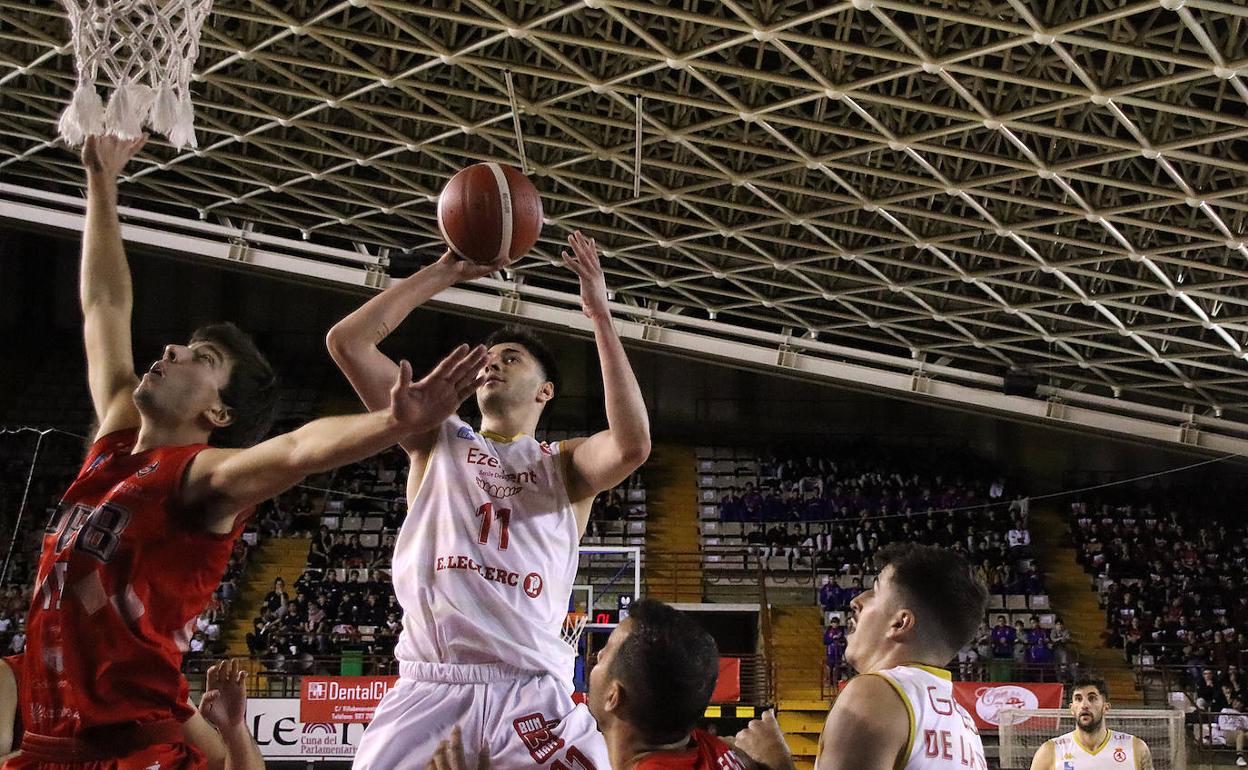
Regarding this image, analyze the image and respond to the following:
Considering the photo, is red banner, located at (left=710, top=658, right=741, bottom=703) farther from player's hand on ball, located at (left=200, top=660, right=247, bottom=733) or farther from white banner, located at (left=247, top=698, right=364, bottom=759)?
player's hand on ball, located at (left=200, top=660, right=247, bottom=733)

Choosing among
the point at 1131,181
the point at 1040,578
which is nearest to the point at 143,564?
the point at 1131,181

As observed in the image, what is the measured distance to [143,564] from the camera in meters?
2.90

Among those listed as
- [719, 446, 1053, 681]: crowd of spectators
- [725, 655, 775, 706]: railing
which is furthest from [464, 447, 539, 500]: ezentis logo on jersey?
[719, 446, 1053, 681]: crowd of spectators

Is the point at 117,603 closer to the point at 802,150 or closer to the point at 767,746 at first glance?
the point at 767,746

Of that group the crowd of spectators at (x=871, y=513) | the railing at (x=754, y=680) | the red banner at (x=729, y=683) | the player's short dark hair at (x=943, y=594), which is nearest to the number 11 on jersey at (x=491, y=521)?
the player's short dark hair at (x=943, y=594)

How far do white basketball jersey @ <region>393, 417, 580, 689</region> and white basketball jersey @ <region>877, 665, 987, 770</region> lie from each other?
42.4 inches

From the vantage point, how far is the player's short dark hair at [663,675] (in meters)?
3.16

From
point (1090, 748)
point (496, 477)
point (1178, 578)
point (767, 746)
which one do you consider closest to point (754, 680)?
point (1178, 578)

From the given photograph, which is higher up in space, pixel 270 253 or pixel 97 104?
pixel 270 253

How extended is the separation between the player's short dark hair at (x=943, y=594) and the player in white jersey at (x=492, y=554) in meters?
0.98

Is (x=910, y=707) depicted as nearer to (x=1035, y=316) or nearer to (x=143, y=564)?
(x=143, y=564)

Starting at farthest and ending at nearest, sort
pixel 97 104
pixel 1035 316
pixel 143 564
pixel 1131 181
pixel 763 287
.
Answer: pixel 763 287
pixel 1035 316
pixel 1131 181
pixel 97 104
pixel 143 564

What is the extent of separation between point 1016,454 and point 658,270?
10.2 meters

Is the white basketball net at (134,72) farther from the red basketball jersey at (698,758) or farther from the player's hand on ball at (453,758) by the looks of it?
the red basketball jersey at (698,758)
